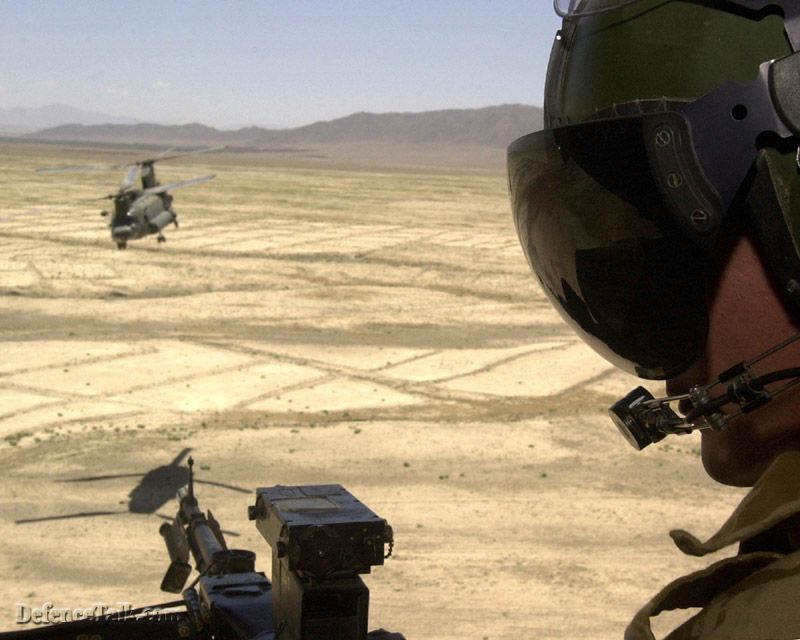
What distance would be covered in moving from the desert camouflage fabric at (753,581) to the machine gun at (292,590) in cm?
89

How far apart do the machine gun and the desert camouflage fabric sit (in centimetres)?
89

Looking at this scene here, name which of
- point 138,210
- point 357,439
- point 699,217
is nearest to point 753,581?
point 699,217

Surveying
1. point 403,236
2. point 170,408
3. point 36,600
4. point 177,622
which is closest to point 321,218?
point 403,236

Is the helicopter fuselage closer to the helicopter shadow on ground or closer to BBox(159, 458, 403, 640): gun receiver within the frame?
the helicopter shadow on ground

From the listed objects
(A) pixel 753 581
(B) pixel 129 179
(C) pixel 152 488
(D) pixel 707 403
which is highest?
(D) pixel 707 403

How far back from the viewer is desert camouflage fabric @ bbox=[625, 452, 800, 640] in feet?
3.87

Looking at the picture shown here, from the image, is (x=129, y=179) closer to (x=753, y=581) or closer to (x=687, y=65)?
(x=687, y=65)

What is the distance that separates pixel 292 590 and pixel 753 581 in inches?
44.7

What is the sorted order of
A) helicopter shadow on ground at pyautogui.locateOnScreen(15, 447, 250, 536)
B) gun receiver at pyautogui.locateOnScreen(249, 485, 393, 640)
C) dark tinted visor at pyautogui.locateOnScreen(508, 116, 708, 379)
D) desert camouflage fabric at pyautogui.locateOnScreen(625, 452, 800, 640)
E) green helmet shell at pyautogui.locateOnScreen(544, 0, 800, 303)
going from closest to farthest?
desert camouflage fabric at pyautogui.locateOnScreen(625, 452, 800, 640) → green helmet shell at pyautogui.locateOnScreen(544, 0, 800, 303) → dark tinted visor at pyautogui.locateOnScreen(508, 116, 708, 379) → gun receiver at pyautogui.locateOnScreen(249, 485, 393, 640) → helicopter shadow on ground at pyautogui.locateOnScreen(15, 447, 250, 536)

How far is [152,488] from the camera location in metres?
8.82

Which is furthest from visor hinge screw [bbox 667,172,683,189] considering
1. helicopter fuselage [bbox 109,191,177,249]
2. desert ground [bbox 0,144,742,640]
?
helicopter fuselage [bbox 109,191,177,249]

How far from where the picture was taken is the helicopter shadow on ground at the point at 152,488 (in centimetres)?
814

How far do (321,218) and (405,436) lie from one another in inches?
1045

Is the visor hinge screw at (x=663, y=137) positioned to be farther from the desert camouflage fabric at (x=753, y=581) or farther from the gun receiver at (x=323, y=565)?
the gun receiver at (x=323, y=565)
